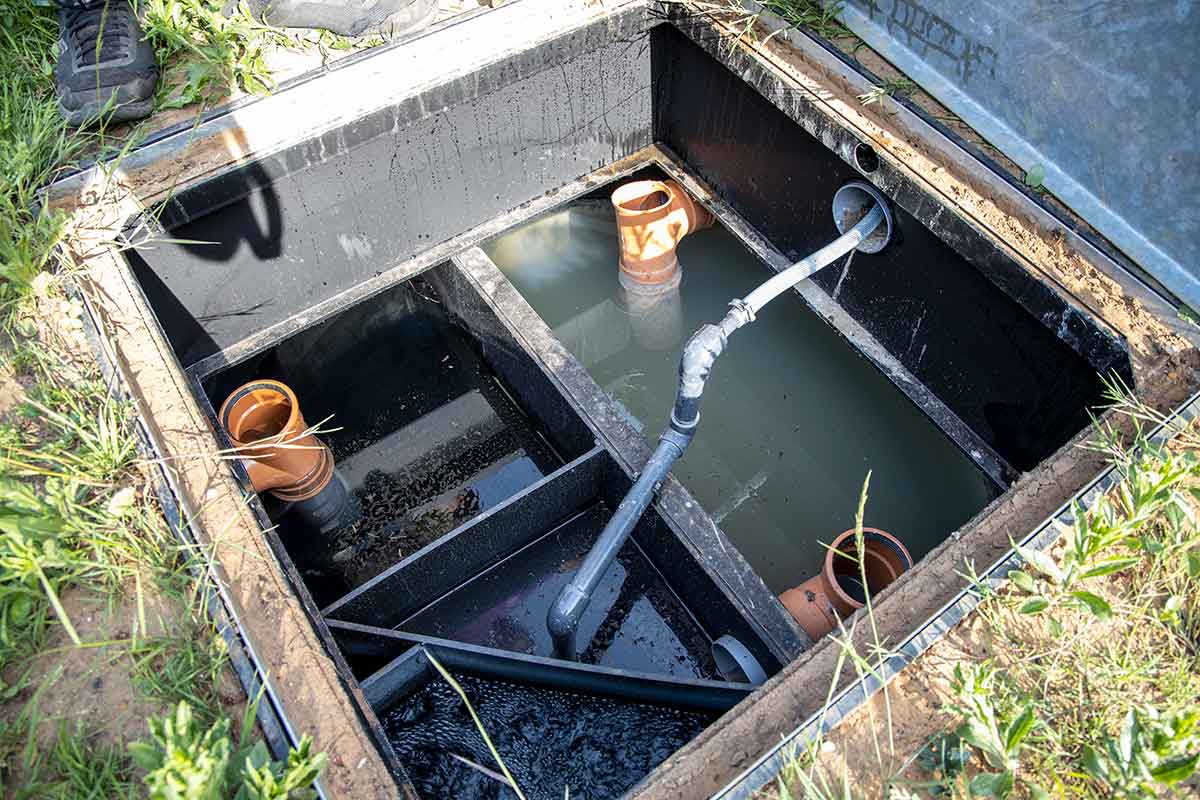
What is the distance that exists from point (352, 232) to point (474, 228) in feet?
1.88

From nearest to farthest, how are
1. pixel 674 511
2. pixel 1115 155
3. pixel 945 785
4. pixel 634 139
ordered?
pixel 945 785 → pixel 1115 155 → pixel 674 511 → pixel 634 139

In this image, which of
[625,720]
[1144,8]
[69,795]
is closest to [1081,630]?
[625,720]

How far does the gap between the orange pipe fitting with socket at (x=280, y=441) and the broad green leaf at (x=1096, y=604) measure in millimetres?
2427

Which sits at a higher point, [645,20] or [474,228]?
[645,20]

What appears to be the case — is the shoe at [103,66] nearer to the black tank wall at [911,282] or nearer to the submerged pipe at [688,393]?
the black tank wall at [911,282]

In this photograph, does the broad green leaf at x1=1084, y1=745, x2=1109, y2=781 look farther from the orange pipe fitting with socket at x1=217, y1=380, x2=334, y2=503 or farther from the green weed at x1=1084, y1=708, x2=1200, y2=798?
the orange pipe fitting with socket at x1=217, y1=380, x2=334, y2=503

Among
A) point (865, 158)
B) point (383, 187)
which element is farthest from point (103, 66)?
point (865, 158)

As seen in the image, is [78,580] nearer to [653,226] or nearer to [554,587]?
[554,587]

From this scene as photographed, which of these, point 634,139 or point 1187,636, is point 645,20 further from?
point 1187,636

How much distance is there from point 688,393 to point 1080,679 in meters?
1.41

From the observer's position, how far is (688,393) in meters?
2.70

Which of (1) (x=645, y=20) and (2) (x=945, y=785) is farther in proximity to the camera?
(1) (x=645, y=20)

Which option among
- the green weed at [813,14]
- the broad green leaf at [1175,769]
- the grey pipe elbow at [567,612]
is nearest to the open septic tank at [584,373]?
the grey pipe elbow at [567,612]

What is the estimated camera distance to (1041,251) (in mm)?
2486
